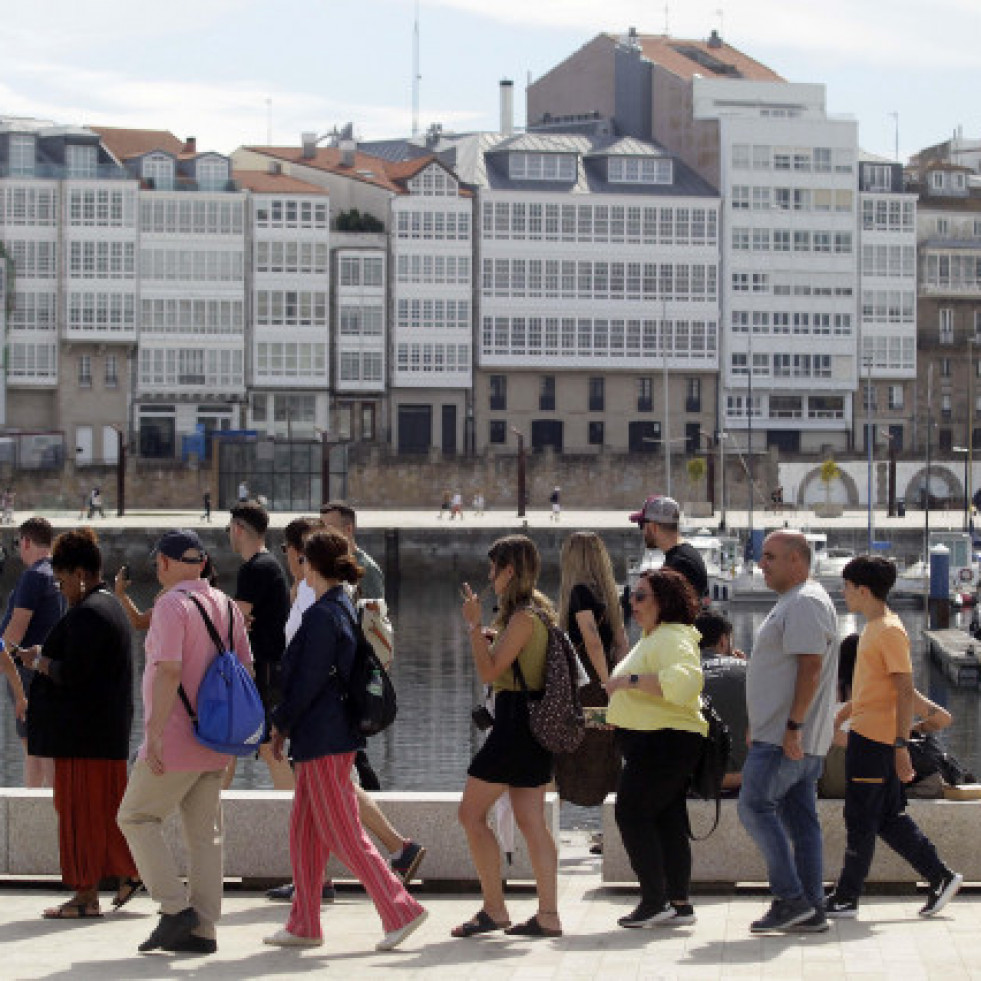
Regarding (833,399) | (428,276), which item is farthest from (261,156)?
(833,399)

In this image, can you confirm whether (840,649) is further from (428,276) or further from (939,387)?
(939,387)

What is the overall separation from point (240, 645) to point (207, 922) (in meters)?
1.17

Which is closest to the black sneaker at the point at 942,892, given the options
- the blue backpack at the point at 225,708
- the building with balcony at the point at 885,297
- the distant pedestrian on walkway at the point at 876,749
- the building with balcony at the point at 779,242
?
the distant pedestrian on walkway at the point at 876,749

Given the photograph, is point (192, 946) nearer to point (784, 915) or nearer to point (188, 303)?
point (784, 915)

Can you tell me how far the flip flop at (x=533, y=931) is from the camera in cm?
1020

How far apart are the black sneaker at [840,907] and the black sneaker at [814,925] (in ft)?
0.96

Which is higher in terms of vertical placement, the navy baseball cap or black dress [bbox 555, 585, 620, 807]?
the navy baseball cap

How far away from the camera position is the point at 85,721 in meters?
10.7

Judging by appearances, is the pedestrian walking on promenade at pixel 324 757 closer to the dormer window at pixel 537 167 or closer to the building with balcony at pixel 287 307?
the building with balcony at pixel 287 307

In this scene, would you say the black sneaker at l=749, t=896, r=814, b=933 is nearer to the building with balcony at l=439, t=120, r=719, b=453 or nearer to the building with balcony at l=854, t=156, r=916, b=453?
the building with balcony at l=439, t=120, r=719, b=453

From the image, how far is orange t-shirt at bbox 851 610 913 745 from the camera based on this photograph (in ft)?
34.3

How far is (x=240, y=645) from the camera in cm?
1020

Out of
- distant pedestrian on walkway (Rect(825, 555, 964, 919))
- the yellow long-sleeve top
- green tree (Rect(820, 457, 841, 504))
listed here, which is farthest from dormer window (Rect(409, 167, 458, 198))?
the yellow long-sleeve top

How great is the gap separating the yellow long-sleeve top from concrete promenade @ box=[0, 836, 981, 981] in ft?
2.97
